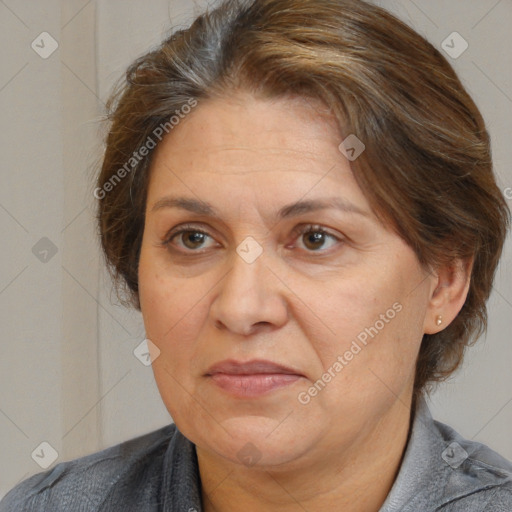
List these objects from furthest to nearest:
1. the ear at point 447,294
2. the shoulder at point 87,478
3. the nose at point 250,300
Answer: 1. the shoulder at point 87,478
2. the ear at point 447,294
3. the nose at point 250,300

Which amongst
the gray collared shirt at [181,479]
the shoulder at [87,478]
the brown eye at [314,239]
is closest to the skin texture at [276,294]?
the brown eye at [314,239]

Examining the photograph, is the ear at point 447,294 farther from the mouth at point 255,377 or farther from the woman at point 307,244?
the mouth at point 255,377

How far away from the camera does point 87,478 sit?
5.51ft

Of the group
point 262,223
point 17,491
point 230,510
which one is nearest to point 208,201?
point 262,223

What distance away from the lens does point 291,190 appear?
4.34ft

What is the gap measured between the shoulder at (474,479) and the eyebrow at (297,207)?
0.43m

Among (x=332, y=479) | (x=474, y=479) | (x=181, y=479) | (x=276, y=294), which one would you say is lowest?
(x=474, y=479)

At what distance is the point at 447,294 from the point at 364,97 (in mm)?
341

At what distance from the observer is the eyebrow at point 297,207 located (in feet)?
4.35

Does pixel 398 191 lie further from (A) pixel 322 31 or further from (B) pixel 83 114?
(B) pixel 83 114

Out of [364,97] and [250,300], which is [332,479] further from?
[364,97]

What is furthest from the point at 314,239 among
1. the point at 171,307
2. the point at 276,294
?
the point at 171,307

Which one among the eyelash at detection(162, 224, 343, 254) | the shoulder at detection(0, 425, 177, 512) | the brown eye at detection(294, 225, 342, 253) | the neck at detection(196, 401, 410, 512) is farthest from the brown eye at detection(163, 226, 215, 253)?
→ the shoulder at detection(0, 425, 177, 512)

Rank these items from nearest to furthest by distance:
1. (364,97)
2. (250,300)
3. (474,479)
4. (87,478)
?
(250,300), (364,97), (474,479), (87,478)
